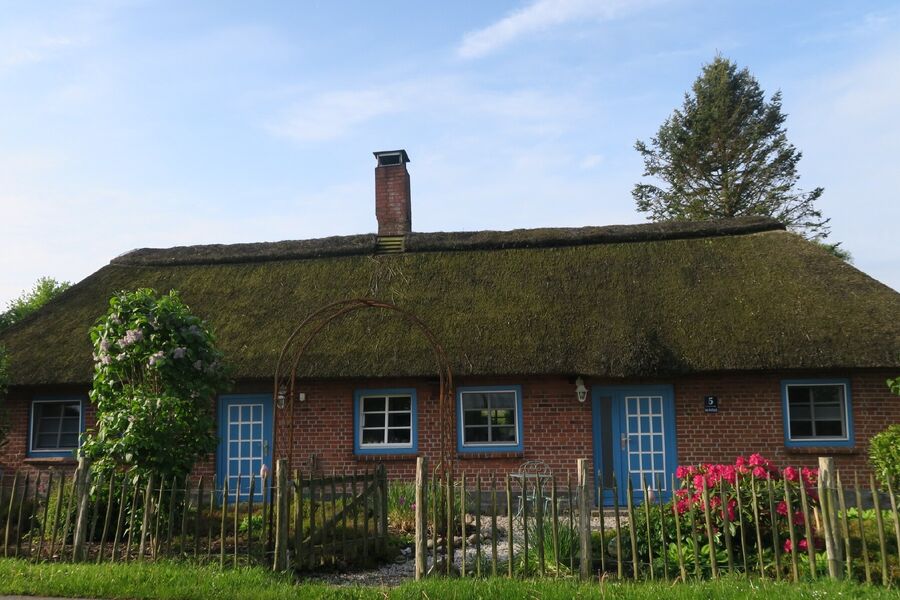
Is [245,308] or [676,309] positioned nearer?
[676,309]

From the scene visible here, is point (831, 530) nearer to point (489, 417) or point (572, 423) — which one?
point (572, 423)

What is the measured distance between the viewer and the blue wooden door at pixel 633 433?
11953 mm

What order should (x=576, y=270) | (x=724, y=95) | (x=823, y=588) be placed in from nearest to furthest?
(x=823, y=588), (x=576, y=270), (x=724, y=95)

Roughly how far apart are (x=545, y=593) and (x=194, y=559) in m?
3.61

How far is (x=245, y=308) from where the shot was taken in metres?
14.1

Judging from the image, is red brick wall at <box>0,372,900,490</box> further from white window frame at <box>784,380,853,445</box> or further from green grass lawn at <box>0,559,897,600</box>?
green grass lawn at <box>0,559,897,600</box>

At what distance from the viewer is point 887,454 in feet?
33.2

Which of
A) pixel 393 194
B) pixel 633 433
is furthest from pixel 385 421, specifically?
pixel 393 194

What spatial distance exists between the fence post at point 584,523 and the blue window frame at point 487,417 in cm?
540

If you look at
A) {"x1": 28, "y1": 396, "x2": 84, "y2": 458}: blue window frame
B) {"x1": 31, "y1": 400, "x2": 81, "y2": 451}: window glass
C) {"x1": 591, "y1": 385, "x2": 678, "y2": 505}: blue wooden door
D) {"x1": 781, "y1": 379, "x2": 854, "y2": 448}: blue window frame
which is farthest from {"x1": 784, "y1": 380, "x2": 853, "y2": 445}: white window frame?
{"x1": 31, "y1": 400, "x2": 81, "y2": 451}: window glass

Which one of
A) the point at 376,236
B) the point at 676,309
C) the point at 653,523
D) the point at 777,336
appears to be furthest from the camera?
the point at 376,236

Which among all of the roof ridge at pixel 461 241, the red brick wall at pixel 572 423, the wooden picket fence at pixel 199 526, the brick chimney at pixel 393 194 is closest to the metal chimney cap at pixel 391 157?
the brick chimney at pixel 393 194

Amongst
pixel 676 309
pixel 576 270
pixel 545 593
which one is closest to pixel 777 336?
pixel 676 309

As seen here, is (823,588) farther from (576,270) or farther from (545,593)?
(576,270)
